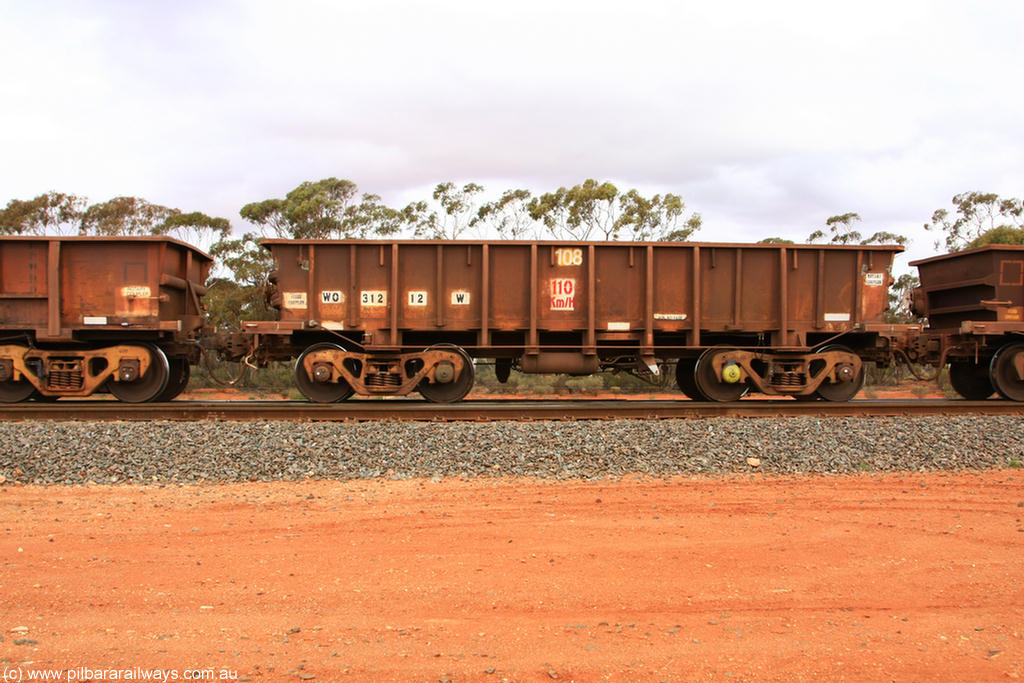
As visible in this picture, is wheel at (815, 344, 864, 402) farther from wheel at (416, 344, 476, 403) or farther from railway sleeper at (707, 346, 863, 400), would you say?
wheel at (416, 344, 476, 403)

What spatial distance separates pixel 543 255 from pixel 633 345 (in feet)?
7.29

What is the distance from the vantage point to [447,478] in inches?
255

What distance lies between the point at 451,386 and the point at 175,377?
5040mm

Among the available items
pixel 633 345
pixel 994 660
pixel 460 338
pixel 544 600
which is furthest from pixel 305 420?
pixel 994 660

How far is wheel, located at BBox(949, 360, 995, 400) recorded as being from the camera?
12328 millimetres

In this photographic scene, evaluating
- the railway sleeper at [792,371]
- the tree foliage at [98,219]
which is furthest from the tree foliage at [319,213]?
the railway sleeper at [792,371]

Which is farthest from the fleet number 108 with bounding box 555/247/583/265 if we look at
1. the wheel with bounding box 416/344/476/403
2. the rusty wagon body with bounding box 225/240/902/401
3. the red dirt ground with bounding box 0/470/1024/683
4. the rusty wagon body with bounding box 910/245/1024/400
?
the rusty wagon body with bounding box 910/245/1024/400

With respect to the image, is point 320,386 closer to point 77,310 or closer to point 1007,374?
point 77,310

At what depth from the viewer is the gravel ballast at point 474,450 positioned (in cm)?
651

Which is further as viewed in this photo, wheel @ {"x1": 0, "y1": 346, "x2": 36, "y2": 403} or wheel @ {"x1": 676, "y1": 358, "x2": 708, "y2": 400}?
wheel @ {"x1": 676, "y1": 358, "x2": 708, "y2": 400}

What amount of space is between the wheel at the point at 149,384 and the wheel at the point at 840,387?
36.7 feet

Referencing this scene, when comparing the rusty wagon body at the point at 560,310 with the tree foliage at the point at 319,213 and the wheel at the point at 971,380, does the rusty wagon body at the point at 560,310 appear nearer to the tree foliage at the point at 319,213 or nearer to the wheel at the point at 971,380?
the wheel at the point at 971,380

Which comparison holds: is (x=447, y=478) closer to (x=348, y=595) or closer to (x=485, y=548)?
(x=485, y=548)

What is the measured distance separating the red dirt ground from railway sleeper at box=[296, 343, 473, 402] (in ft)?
15.6
